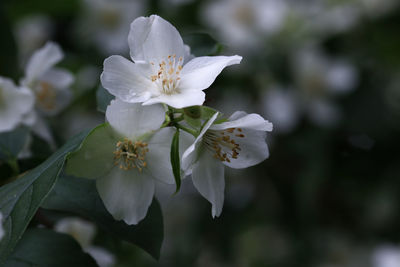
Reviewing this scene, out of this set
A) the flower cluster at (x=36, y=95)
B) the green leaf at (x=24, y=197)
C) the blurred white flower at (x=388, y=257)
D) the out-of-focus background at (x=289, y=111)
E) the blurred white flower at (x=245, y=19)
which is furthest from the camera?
the blurred white flower at (x=245, y=19)

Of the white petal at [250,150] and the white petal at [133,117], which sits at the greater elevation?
the white petal at [133,117]

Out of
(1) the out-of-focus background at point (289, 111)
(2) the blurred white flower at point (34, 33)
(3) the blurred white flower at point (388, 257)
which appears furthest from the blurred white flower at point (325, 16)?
(2) the blurred white flower at point (34, 33)

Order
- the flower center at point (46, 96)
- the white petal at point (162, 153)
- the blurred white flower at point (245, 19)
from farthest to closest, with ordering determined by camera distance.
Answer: the blurred white flower at point (245, 19) < the flower center at point (46, 96) < the white petal at point (162, 153)

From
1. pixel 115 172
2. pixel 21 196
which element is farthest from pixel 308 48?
pixel 21 196

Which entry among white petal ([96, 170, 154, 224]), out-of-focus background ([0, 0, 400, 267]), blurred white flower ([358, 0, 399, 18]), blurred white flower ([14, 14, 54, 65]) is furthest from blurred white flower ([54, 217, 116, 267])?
blurred white flower ([358, 0, 399, 18])

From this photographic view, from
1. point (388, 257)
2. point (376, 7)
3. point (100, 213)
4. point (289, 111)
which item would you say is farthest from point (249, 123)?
point (376, 7)

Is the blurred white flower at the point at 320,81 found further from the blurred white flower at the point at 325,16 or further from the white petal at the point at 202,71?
the white petal at the point at 202,71
